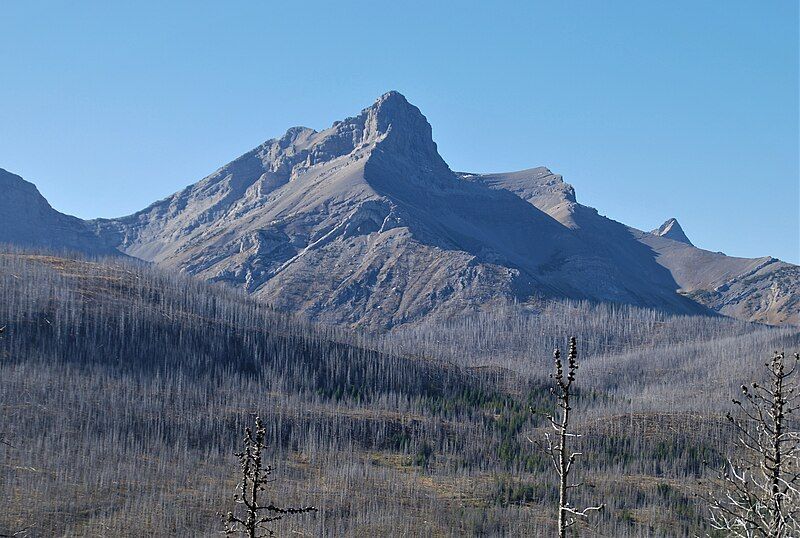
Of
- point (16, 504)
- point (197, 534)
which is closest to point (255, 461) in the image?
point (197, 534)

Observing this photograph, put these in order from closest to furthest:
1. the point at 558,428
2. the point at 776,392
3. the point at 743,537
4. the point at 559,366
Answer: the point at 559,366
the point at 558,428
the point at 776,392
the point at 743,537

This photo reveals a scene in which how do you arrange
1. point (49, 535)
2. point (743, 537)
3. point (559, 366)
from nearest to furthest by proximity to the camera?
point (559, 366)
point (743, 537)
point (49, 535)

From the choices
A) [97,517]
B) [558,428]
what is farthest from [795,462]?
[97,517]

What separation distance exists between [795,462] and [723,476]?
17.5ft

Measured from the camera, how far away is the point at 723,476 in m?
30.6

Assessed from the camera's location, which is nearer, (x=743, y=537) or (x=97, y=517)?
(x=743, y=537)

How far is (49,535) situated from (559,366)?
180 meters

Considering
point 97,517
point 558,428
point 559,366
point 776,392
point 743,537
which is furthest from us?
point 97,517

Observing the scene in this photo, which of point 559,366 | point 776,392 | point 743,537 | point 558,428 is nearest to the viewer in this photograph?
point 559,366

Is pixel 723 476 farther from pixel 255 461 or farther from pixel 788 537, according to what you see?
pixel 255 461

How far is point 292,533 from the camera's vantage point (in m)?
198

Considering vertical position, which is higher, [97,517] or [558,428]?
[558,428]

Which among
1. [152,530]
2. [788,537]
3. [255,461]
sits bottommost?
[152,530]

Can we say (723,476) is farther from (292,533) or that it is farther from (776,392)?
(292,533)
